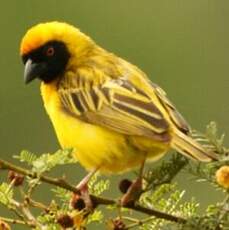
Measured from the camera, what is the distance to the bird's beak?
6.23 m

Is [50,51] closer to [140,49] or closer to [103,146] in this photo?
[103,146]

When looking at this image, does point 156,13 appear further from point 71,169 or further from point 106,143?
point 106,143

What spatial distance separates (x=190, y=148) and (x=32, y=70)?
134 centimetres

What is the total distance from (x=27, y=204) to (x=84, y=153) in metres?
0.89

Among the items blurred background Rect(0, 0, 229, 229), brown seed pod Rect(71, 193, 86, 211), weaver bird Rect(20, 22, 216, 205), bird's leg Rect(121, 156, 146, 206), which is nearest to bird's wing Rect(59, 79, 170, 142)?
weaver bird Rect(20, 22, 216, 205)

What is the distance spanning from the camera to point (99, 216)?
16.1ft

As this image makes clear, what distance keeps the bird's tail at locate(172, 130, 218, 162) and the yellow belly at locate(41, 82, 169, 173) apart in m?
0.09

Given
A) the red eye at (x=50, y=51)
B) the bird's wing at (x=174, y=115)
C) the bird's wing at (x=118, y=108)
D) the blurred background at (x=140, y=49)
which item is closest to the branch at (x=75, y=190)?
the bird's wing at (x=118, y=108)

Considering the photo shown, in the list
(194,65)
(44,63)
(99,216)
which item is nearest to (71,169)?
(194,65)

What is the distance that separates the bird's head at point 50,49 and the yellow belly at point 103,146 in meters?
0.37

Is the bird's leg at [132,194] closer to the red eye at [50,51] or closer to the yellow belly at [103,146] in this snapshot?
the yellow belly at [103,146]

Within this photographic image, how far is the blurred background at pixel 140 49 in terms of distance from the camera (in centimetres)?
1456

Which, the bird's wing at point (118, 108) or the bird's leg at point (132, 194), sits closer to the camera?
the bird's leg at point (132, 194)

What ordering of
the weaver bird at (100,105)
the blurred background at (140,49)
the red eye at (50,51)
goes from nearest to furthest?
1. the weaver bird at (100,105)
2. the red eye at (50,51)
3. the blurred background at (140,49)
